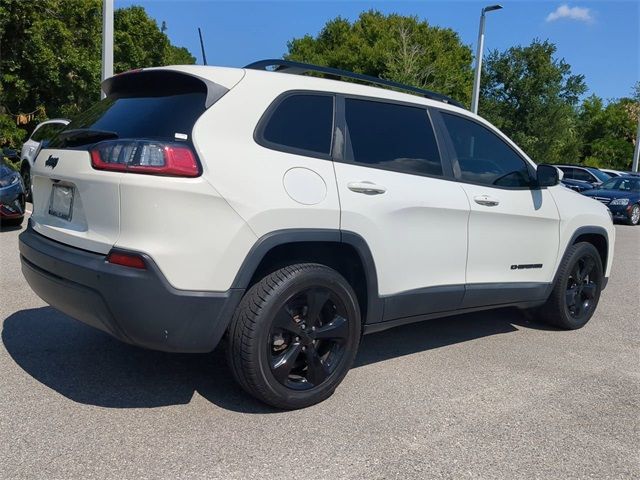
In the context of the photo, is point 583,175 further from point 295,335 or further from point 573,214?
point 295,335

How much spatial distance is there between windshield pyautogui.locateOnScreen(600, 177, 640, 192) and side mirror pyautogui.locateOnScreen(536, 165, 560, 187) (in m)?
15.7

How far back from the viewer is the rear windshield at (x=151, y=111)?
3096 mm

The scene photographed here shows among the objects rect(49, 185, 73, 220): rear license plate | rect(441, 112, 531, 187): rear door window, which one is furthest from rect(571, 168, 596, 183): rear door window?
rect(49, 185, 73, 220): rear license plate

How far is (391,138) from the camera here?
3.89 metres

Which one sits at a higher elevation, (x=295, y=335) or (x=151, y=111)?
(x=151, y=111)

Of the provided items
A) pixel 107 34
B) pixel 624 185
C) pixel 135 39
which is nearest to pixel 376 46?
pixel 135 39

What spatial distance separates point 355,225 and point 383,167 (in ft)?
1.61

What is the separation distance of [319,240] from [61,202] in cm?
145

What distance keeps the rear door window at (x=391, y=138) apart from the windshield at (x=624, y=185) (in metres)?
16.8

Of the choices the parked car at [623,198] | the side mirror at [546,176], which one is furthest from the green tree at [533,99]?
the side mirror at [546,176]

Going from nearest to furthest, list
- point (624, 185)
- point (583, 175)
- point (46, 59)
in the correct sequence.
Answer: point (46, 59) → point (624, 185) → point (583, 175)

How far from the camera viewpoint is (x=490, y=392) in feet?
12.7

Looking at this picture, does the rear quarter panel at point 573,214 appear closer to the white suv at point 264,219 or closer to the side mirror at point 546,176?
the side mirror at point 546,176

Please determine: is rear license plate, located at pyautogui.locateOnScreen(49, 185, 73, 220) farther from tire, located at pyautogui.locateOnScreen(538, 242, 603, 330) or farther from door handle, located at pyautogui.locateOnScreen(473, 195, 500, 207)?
tire, located at pyautogui.locateOnScreen(538, 242, 603, 330)
